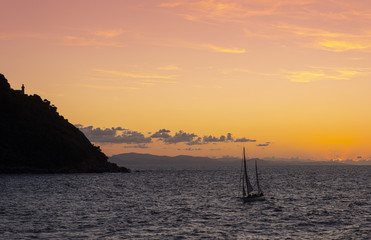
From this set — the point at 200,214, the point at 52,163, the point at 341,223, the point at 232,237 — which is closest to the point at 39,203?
the point at 200,214

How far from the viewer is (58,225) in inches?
2138

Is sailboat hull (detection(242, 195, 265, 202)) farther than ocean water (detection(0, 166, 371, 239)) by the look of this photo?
Yes

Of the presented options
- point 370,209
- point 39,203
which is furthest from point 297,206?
point 39,203

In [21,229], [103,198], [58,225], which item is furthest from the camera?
[103,198]

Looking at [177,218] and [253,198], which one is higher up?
[253,198]

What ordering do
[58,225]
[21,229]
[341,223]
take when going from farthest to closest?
1. [341,223]
2. [58,225]
3. [21,229]

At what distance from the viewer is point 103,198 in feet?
297

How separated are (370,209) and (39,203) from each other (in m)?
59.1

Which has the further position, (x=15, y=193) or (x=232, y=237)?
(x=15, y=193)

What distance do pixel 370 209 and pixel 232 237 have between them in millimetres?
38722

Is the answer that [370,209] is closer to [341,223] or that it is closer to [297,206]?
[297,206]

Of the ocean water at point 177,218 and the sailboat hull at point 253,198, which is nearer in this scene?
the ocean water at point 177,218

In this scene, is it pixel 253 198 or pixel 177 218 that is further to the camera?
pixel 253 198

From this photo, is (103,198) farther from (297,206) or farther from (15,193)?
(297,206)
